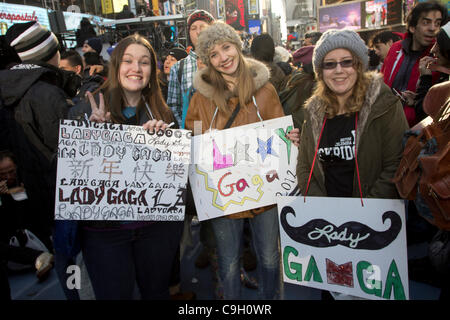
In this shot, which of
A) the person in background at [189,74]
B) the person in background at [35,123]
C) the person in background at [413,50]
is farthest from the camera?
the person in background at [189,74]

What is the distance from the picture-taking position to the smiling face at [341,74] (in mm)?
1997

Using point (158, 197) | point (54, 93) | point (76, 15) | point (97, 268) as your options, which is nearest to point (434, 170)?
point (158, 197)

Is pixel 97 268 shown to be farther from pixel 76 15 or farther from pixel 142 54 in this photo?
pixel 76 15

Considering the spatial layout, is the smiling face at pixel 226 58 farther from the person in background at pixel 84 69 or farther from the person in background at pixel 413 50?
Result: the person in background at pixel 413 50

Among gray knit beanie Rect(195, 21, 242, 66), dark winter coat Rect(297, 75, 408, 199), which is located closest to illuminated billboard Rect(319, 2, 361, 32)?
gray knit beanie Rect(195, 21, 242, 66)

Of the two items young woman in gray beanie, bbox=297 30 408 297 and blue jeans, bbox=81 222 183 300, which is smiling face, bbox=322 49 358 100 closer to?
young woman in gray beanie, bbox=297 30 408 297

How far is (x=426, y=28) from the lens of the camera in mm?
Answer: 3328

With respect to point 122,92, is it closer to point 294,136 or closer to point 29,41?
point 29,41

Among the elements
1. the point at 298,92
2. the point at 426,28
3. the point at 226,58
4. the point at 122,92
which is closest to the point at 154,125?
the point at 122,92

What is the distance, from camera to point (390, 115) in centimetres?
190

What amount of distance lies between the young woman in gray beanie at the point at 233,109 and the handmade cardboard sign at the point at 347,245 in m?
0.29

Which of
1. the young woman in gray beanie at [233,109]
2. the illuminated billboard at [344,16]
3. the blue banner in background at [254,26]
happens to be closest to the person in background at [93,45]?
the young woman in gray beanie at [233,109]

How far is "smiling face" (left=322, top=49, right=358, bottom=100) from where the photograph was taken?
1997 mm

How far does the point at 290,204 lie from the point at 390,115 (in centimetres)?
81
